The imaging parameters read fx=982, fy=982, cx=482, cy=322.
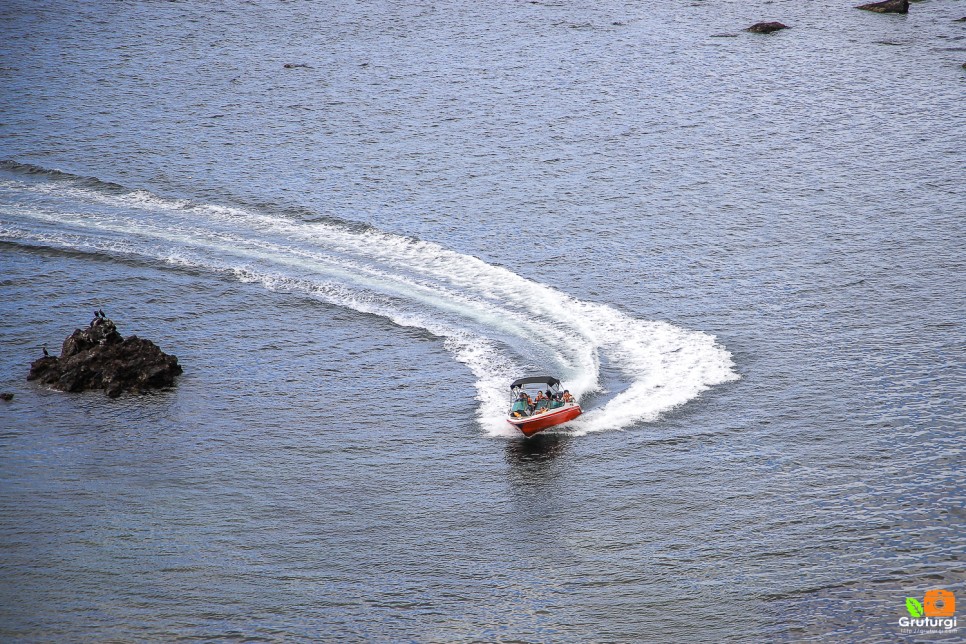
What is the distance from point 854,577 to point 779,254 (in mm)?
35574

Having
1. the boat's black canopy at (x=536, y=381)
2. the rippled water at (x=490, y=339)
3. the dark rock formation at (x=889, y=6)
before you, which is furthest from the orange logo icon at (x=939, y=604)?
the dark rock formation at (x=889, y=6)

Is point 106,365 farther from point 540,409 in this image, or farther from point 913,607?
point 913,607

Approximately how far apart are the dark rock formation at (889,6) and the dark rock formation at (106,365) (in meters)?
111

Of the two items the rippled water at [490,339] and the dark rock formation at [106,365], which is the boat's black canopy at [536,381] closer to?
the rippled water at [490,339]

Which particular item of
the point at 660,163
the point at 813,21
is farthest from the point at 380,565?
the point at 813,21

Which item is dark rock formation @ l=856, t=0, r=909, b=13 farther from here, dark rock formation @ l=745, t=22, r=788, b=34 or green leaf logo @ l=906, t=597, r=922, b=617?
green leaf logo @ l=906, t=597, r=922, b=617

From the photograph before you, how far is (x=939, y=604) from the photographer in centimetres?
4112

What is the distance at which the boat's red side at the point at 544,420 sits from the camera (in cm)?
5366

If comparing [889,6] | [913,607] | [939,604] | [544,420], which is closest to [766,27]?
[889,6]

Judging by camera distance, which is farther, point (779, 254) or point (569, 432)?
point (779, 254)

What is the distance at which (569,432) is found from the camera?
180 ft

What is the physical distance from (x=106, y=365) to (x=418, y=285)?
72.7 ft

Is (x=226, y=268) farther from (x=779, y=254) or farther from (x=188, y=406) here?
(x=779, y=254)

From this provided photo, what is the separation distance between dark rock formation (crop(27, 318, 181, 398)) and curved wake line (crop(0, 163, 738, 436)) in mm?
13556
